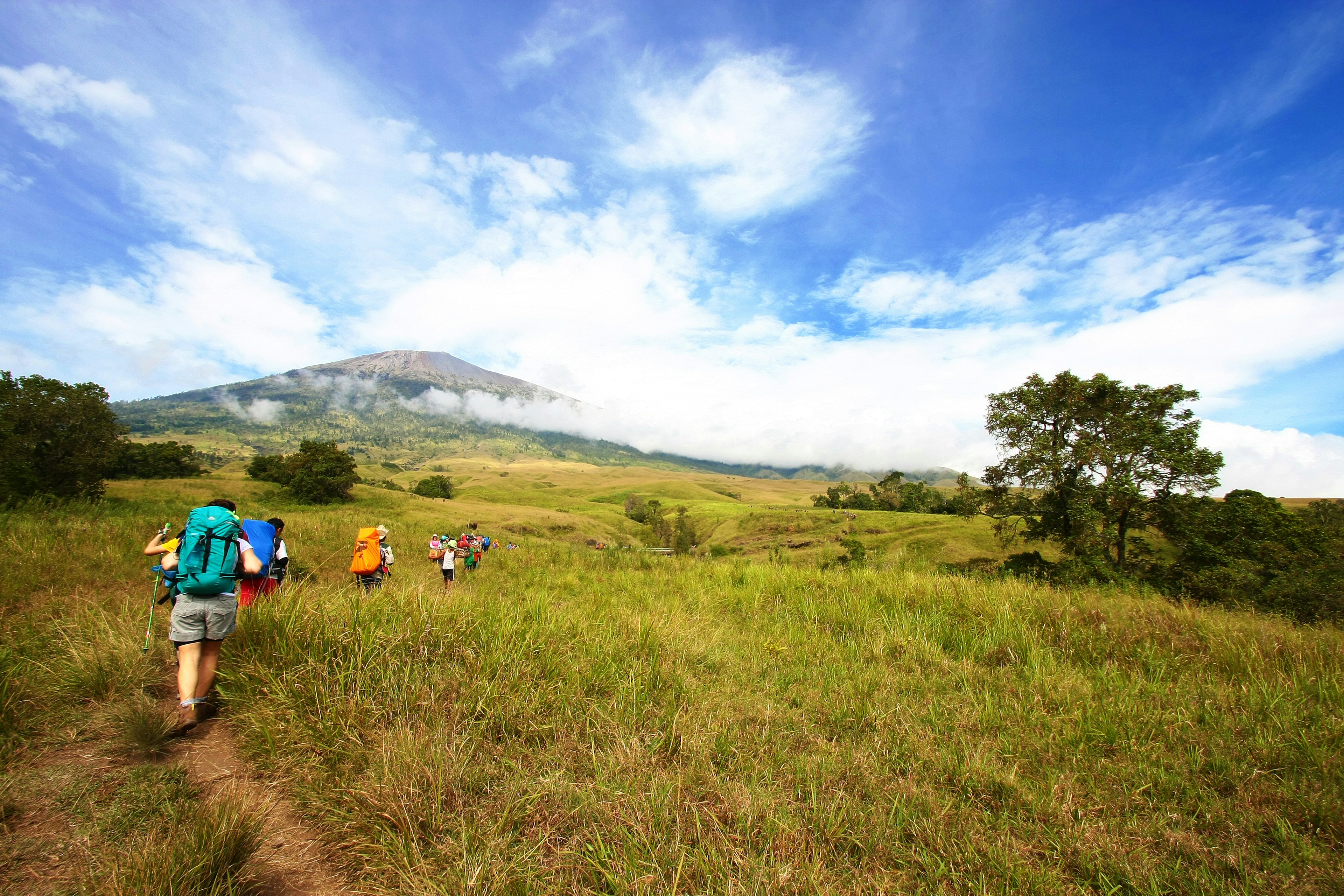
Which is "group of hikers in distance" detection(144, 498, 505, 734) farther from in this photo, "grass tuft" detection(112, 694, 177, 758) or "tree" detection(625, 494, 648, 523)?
"tree" detection(625, 494, 648, 523)

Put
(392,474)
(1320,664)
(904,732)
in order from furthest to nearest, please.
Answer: (392,474) < (1320,664) < (904,732)

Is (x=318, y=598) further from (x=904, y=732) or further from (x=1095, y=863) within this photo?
(x=1095, y=863)

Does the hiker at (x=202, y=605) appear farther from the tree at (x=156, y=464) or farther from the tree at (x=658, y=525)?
the tree at (x=658, y=525)

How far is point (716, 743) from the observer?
12.1 ft

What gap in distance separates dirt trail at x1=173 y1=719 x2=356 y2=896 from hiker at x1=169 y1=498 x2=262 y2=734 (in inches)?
17.0

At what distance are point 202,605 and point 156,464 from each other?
7687 centimetres

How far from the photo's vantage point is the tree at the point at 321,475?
4844 cm

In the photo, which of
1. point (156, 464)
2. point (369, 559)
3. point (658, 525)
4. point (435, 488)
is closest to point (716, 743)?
point (369, 559)

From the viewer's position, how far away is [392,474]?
14950 centimetres

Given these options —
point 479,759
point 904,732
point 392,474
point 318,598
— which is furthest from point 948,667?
point 392,474

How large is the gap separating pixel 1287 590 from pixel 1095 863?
3510cm

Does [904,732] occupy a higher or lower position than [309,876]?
higher

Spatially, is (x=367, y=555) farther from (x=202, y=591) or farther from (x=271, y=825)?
(x=271, y=825)

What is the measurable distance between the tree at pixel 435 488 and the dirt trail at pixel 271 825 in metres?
89.2
